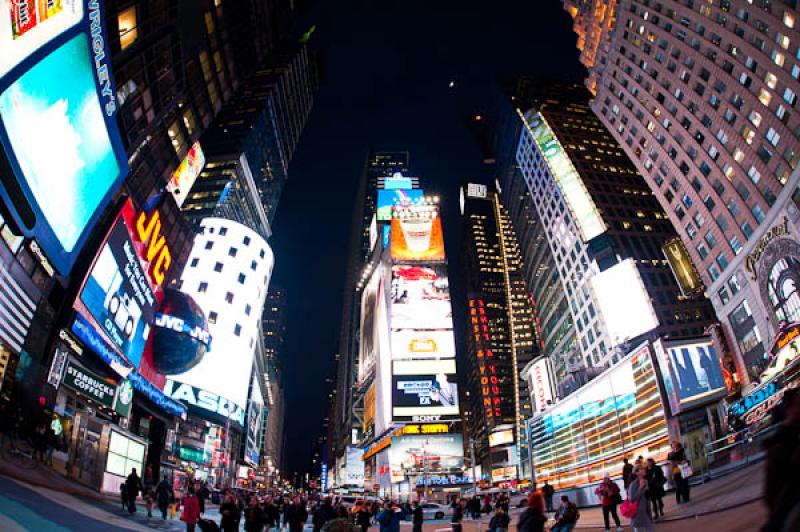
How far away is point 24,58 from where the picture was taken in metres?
17.7

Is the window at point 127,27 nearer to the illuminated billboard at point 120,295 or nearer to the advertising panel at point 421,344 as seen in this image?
the illuminated billboard at point 120,295

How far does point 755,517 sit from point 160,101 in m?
40.3

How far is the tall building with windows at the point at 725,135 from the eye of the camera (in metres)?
43.1

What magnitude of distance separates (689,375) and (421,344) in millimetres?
51382

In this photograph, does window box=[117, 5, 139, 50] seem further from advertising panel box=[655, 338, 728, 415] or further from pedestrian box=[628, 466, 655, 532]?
advertising panel box=[655, 338, 728, 415]

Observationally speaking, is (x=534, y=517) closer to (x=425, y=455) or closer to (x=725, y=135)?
(x=725, y=135)

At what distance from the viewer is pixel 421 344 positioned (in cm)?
8550

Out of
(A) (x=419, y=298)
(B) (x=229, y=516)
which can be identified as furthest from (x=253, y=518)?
(A) (x=419, y=298)

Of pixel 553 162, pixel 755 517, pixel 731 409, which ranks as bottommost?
pixel 755 517

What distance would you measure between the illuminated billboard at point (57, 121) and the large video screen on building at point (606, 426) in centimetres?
4304

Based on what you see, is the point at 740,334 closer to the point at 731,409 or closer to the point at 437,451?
the point at 731,409

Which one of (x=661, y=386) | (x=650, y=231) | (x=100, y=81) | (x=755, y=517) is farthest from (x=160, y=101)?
(x=650, y=231)

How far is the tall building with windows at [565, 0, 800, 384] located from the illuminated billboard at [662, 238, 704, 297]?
462 mm

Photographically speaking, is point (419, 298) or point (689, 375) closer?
point (689, 375)
